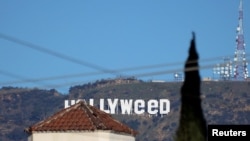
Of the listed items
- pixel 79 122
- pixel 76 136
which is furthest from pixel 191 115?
pixel 79 122

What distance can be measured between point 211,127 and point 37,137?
3456cm

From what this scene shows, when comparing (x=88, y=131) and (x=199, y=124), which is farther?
(x=88, y=131)

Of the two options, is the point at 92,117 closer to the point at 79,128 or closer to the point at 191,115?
the point at 79,128

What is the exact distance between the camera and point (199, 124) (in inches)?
2195

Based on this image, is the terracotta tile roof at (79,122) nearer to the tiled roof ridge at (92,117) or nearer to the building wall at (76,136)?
the tiled roof ridge at (92,117)

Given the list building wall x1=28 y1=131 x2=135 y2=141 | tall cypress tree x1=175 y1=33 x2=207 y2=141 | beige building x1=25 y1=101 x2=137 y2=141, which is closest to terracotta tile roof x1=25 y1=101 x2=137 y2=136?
beige building x1=25 y1=101 x2=137 y2=141

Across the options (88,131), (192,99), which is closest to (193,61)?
(192,99)

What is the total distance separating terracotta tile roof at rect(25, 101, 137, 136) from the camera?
8656cm

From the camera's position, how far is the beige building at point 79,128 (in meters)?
85.9

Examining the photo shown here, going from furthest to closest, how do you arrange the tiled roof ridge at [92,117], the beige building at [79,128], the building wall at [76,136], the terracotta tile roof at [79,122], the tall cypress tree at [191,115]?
the terracotta tile roof at [79,122]
the tiled roof ridge at [92,117]
the beige building at [79,128]
the building wall at [76,136]
the tall cypress tree at [191,115]

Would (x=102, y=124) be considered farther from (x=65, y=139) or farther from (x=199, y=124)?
(x=199, y=124)

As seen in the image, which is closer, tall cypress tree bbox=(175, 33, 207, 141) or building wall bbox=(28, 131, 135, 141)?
tall cypress tree bbox=(175, 33, 207, 141)

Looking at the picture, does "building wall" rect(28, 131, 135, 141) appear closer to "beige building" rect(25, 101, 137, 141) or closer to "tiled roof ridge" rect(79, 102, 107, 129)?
"beige building" rect(25, 101, 137, 141)

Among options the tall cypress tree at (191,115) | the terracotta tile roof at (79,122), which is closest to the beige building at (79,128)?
the terracotta tile roof at (79,122)
